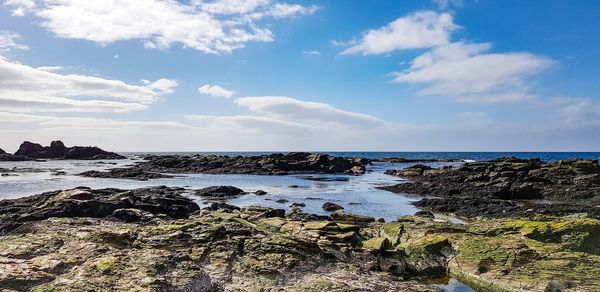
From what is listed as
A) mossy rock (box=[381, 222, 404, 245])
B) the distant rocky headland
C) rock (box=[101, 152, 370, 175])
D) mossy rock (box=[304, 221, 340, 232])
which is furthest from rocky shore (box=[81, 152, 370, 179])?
the distant rocky headland

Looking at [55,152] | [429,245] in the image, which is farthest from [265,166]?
[55,152]

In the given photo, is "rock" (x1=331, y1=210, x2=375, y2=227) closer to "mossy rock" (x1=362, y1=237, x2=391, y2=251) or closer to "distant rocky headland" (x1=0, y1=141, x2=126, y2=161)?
"mossy rock" (x1=362, y1=237, x2=391, y2=251)

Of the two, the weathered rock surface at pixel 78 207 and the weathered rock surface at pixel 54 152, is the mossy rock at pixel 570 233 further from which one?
the weathered rock surface at pixel 54 152

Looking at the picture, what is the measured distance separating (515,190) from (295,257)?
3919cm

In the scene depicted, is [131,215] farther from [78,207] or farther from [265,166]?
[265,166]

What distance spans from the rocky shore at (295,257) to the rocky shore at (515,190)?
16111mm

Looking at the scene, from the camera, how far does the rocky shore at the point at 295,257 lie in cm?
1252

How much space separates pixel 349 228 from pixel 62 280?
12680 mm

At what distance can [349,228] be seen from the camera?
20.3m

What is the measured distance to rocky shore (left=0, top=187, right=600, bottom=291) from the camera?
41.1ft

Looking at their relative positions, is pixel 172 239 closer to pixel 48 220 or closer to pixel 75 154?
pixel 48 220

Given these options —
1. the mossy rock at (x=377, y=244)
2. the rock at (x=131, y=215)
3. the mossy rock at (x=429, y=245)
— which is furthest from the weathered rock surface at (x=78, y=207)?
the mossy rock at (x=429, y=245)

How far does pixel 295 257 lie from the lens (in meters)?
15.3

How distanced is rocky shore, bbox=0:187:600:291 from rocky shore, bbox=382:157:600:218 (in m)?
16.1
